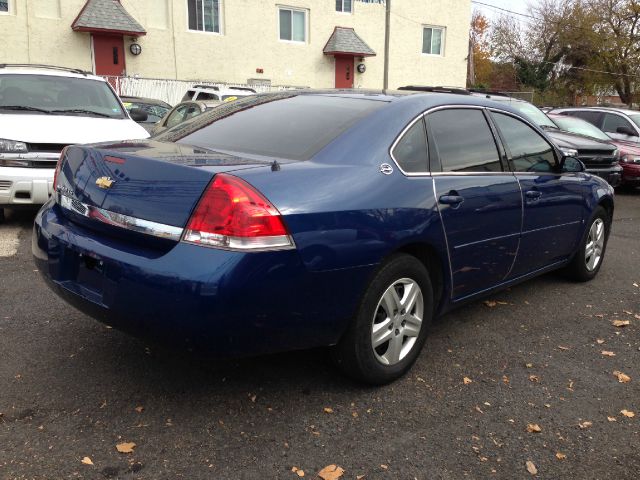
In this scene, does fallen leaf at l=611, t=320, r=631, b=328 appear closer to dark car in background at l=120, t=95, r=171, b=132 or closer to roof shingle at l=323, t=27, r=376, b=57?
dark car in background at l=120, t=95, r=171, b=132

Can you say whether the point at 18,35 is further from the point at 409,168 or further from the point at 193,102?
the point at 409,168

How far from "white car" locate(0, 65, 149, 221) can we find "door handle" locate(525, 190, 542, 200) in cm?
443

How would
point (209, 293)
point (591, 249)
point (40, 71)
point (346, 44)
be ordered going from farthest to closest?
point (346, 44) < point (40, 71) < point (591, 249) < point (209, 293)

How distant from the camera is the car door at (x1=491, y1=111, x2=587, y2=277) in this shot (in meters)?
4.12

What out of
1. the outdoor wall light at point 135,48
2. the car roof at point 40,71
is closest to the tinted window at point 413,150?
the car roof at point 40,71

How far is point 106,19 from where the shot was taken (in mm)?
20109

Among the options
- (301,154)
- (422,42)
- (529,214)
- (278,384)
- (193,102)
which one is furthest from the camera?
(422,42)

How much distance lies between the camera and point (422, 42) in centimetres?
2773

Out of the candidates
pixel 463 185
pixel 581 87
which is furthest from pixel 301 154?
pixel 581 87

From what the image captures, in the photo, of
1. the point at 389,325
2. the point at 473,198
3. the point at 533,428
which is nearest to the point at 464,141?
the point at 473,198

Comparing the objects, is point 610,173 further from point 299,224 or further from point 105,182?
point 105,182

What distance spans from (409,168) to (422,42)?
86.6 ft

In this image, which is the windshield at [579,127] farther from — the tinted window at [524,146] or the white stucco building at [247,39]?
the white stucco building at [247,39]

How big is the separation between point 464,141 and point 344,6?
23.7m
